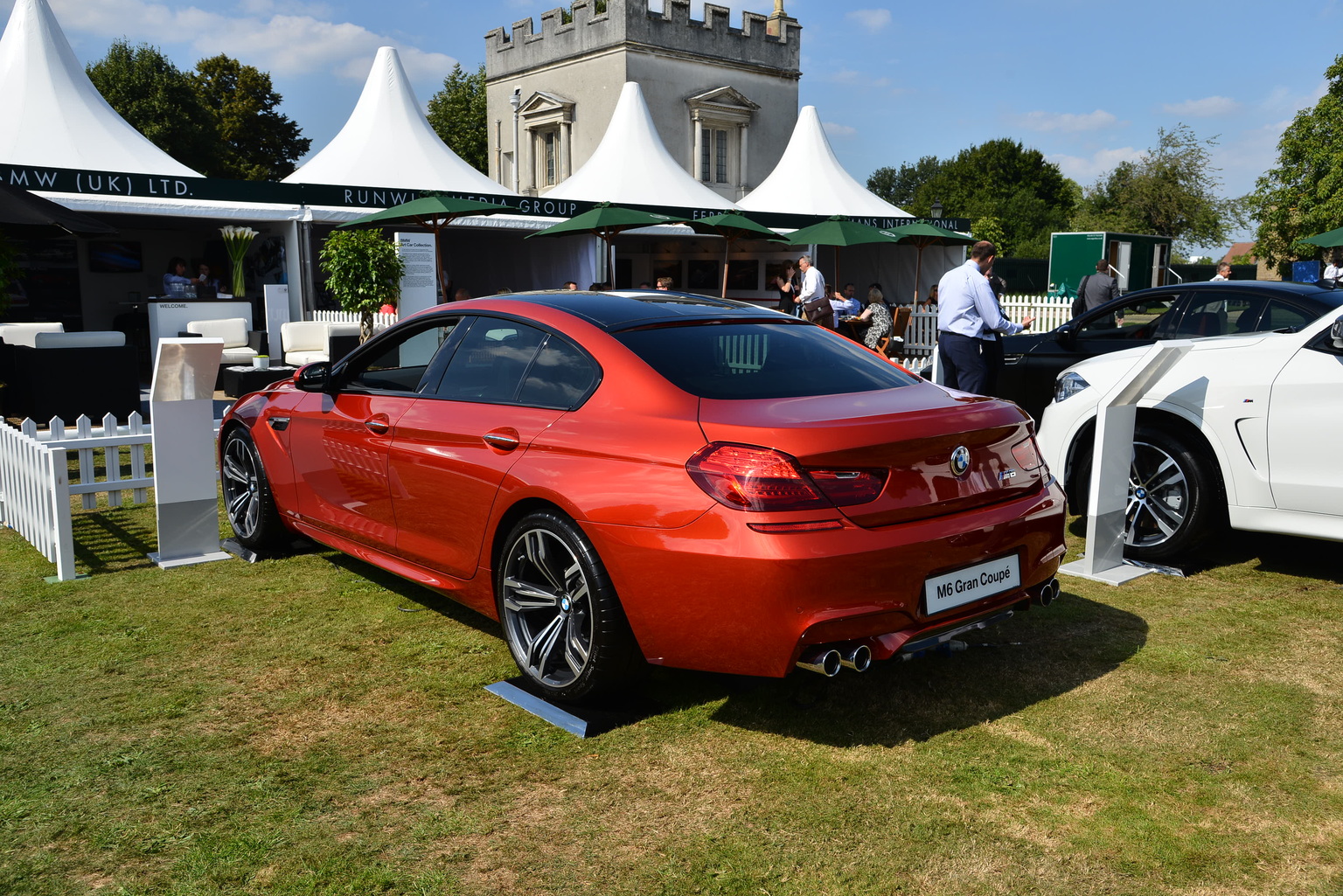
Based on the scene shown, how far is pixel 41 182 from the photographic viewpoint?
1631 centimetres

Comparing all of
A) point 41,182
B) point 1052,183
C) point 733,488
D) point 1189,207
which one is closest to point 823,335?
point 733,488

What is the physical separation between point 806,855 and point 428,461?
229 centimetres

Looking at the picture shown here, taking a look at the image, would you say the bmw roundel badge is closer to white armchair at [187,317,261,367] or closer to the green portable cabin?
white armchair at [187,317,261,367]

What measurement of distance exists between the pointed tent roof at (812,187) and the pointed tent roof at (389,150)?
286 inches

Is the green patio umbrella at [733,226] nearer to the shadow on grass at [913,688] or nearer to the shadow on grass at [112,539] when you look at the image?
the shadow on grass at [112,539]

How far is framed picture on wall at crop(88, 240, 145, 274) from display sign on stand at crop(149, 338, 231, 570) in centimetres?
2021

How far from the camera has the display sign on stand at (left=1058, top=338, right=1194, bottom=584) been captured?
18.3 ft

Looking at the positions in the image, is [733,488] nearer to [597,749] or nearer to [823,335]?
[597,749]

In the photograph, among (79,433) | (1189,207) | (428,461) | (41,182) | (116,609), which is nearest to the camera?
(428,461)

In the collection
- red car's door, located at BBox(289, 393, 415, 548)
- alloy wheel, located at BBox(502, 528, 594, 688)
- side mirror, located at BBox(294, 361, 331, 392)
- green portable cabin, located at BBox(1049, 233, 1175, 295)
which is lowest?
alloy wheel, located at BBox(502, 528, 594, 688)

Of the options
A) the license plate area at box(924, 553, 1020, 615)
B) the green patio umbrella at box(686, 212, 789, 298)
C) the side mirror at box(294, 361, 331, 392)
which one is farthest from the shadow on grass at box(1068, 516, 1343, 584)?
the green patio umbrella at box(686, 212, 789, 298)

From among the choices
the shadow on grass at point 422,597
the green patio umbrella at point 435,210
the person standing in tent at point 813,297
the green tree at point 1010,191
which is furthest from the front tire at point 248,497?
the green tree at point 1010,191

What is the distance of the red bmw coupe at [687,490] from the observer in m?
3.26

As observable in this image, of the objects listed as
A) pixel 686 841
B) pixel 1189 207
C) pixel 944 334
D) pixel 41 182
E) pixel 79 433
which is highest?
pixel 1189 207
